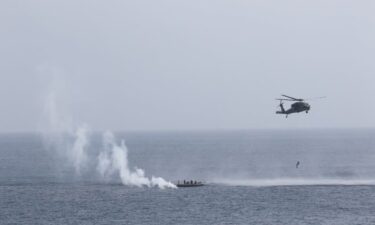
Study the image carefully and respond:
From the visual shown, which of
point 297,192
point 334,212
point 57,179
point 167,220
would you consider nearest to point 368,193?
point 297,192

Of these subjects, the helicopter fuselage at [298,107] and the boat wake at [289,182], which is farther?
the boat wake at [289,182]

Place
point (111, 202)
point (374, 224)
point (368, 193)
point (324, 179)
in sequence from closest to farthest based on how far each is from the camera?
point (374, 224)
point (111, 202)
point (368, 193)
point (324, 179)

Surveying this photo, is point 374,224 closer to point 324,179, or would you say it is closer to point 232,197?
point 232,197

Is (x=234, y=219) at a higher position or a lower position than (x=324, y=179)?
lower

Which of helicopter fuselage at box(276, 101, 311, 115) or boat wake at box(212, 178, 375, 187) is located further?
boat wake at box(212, 178, 375, 187)

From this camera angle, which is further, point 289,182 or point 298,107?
point 289,182

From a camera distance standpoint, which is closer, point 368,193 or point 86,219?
point 86,219

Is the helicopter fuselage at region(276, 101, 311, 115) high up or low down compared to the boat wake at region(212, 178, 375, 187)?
up

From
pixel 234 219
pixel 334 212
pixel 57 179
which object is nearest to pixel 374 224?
pixel 334 212

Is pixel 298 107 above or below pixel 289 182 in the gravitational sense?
above

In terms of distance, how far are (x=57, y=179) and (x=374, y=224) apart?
10537cm

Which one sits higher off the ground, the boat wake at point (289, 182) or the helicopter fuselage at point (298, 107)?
the helicopter fuselage at point (298, 107)

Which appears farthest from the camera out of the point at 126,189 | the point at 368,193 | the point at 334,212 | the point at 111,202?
the point at 126,189

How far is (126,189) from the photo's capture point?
538ft
